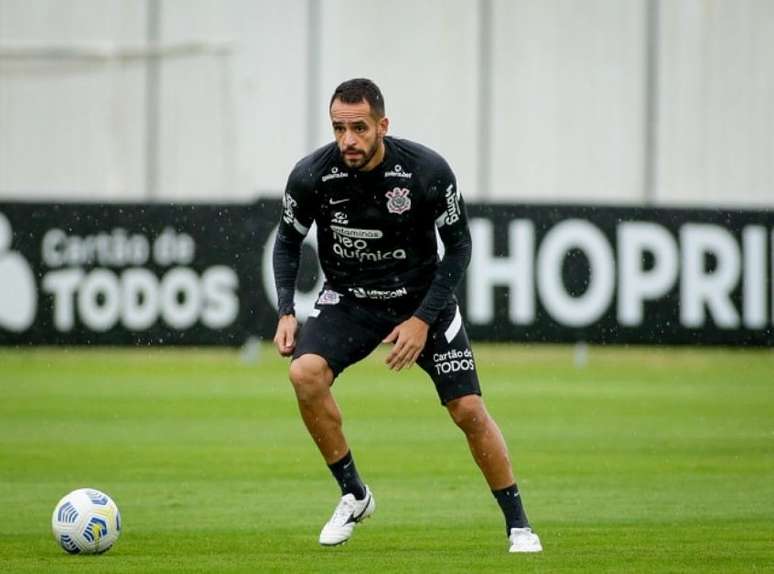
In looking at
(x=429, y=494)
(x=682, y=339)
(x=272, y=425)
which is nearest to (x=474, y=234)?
(x=682, y=339)

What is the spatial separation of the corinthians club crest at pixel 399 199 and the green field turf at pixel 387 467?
6.15ft

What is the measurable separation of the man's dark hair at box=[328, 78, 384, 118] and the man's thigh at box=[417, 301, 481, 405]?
4.00 ft

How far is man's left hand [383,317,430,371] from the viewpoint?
903 centimetres

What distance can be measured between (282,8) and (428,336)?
22281 mm

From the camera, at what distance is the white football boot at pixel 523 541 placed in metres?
9.16

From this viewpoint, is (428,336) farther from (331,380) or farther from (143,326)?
(143,326)

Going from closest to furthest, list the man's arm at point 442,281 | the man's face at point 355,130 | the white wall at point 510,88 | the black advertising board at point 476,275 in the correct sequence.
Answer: the man's face at point 355,130, the man's arm at point 442,281, the black advertising board at point 476,275, the white wall at point 510,88

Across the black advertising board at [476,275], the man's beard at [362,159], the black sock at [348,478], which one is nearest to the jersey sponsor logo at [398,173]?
the man's beard at [362,159]

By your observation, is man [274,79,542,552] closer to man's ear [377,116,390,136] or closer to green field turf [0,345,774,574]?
man's ear [377,116,390,136]

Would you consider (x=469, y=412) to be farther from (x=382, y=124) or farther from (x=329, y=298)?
(x=382, y=124)

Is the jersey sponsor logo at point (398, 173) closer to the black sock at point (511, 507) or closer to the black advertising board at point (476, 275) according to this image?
the black sock at point (511, 507)

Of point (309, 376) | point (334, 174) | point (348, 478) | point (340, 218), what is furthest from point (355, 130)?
point (348, 478)

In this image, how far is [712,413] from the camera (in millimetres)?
18297

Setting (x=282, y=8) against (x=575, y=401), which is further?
(x=282, y=8)
